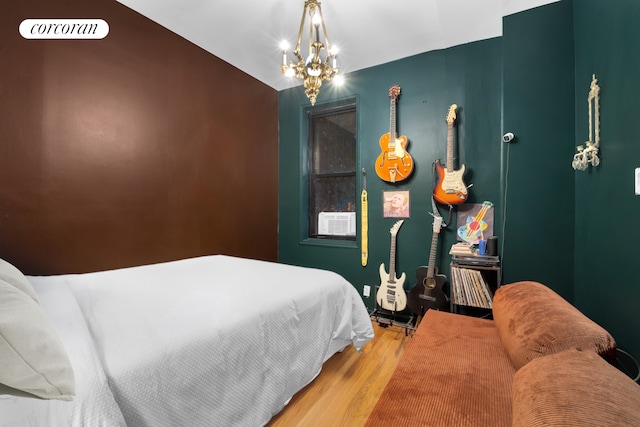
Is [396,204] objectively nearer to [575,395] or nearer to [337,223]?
[337,223]

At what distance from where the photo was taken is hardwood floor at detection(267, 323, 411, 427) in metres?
1.46

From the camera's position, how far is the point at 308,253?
3361 millimetres

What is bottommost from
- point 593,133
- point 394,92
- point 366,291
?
point 366,291

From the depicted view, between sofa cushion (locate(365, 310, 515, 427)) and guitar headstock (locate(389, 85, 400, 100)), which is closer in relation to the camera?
sofa cushion (locate(365, 310, 515, 427))

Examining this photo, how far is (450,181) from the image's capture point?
2.42 meters

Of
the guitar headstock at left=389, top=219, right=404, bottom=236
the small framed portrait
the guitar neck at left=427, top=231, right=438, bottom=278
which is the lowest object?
the guitar neck at left=427, top=231, right=438, bottom=278

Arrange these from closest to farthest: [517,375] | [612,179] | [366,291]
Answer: [517,375] < [612,179] < [366,291]

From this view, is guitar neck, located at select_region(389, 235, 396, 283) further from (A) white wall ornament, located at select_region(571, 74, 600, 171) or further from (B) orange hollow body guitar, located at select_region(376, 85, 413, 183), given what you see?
(A) white wall ornament, located at select_region(571, 74, 600, 171)

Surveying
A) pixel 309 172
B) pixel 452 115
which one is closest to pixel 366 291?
pixel 309 172

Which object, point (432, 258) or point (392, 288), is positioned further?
point (392, 288)

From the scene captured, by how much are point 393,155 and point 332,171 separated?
85 centimetres

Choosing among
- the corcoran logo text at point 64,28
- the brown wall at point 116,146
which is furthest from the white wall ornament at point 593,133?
the corcoran logo text at point 64,28

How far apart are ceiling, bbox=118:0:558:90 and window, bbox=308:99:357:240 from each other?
28.0 inches

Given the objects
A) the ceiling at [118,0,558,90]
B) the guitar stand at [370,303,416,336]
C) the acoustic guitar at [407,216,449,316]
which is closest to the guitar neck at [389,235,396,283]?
the acoustic guitar at [407,216,449,316]
